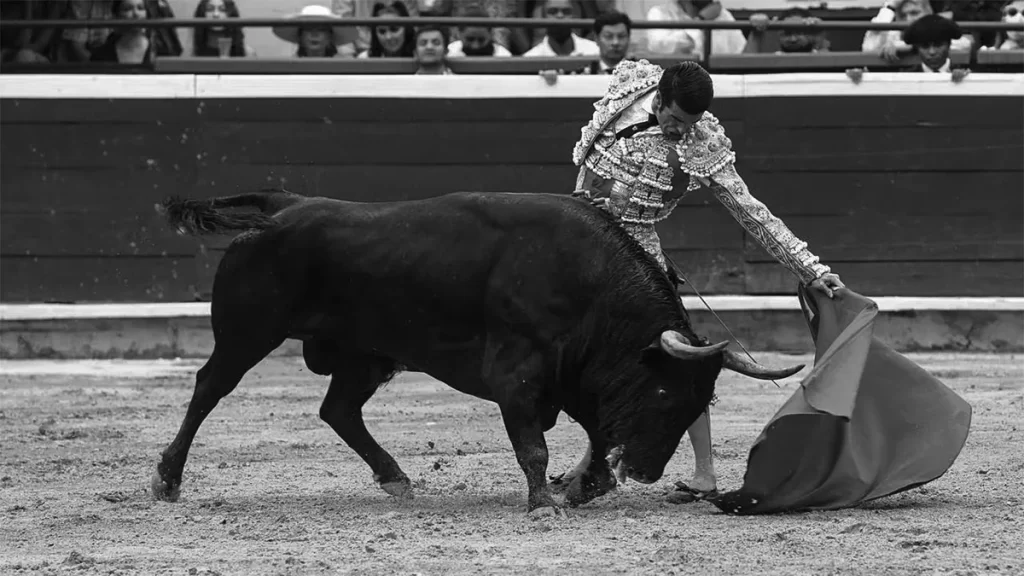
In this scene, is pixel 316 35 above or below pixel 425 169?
above

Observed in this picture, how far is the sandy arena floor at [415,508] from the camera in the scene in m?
3.43

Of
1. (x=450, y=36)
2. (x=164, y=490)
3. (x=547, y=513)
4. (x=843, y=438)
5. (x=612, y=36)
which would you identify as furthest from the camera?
(x=450, y=36)

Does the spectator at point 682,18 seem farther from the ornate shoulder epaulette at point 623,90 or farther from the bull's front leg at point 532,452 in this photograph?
the bull's front leg at point 532,452

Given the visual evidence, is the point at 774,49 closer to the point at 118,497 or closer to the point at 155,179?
the point at 155,179

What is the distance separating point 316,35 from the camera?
8.32 m

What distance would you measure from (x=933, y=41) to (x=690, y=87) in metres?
4.43

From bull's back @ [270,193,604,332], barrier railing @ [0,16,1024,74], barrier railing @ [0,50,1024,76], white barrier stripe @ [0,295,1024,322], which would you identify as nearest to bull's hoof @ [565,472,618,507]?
bull's back @ [270,193,604,332]

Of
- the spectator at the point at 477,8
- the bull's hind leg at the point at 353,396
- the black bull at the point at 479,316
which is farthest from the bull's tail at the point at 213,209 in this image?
the spectator at the point at 477,8

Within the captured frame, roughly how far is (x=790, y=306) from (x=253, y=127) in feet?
9.69

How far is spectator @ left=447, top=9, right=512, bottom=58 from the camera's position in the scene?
328 inches

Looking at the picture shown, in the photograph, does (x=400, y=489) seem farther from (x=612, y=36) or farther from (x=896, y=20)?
(x=896, y=20)

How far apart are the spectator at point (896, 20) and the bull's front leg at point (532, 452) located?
474 centimetres

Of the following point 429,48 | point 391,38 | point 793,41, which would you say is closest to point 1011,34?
point 793,41

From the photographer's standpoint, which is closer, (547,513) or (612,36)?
(547,513)
